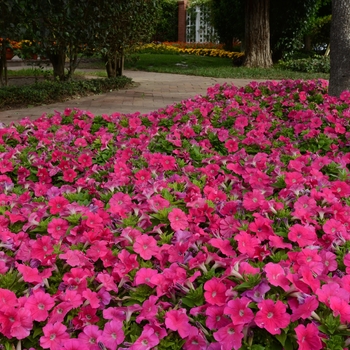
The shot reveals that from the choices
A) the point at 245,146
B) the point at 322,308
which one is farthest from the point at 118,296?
the point at 245,146

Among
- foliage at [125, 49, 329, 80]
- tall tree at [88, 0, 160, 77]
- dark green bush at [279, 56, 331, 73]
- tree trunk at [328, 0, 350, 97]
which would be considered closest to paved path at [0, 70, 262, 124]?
tall tree at [88, 0, 160, 77]

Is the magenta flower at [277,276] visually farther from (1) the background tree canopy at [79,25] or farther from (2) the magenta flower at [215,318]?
(1) the background tree canopy at [79,25]

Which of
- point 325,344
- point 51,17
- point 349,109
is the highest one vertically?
point 51,17

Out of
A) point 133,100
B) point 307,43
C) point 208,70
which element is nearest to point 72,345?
point 133,100

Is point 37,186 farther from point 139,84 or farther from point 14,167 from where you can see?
point 139,84

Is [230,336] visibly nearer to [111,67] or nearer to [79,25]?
[79,25]

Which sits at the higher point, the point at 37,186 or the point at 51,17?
the point at 51,17

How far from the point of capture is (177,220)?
7.13ft

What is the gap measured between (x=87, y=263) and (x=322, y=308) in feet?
2.85

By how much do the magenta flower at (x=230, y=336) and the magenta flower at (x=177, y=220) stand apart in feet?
2.28

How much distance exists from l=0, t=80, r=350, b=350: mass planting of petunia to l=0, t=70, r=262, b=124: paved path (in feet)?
14.5

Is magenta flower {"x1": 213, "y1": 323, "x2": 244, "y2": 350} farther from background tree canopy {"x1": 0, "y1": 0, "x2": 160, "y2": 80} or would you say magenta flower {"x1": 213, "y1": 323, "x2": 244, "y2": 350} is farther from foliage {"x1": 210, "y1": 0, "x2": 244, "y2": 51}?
foliage {"x1": 210, "y1": 0, "x2": 244, "y2": 51}

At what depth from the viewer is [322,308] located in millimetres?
1586

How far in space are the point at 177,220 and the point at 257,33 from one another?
Answer: 601 inches
